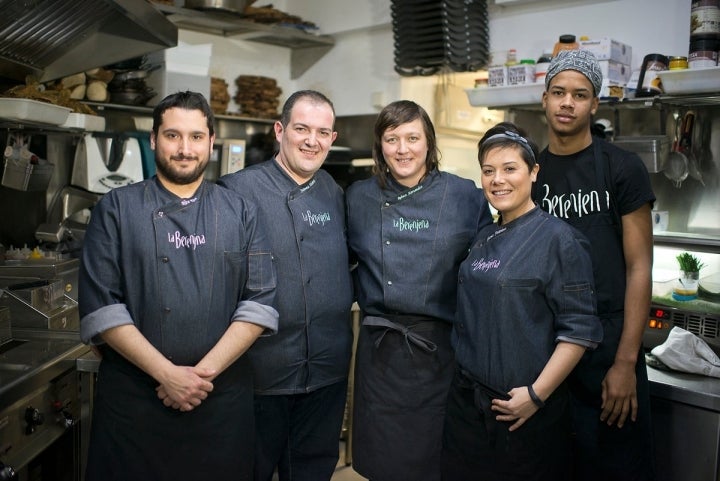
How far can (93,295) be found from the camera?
1681 mm

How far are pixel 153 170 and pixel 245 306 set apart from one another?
7.41 ft

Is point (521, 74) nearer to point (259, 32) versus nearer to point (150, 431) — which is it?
point (259, 32)

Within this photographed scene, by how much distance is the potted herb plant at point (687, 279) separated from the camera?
8.11ft

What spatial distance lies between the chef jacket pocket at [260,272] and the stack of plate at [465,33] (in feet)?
7.32

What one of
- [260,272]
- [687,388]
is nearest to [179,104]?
[260,272]

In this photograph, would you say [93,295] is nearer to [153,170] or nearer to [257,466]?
[257,466]

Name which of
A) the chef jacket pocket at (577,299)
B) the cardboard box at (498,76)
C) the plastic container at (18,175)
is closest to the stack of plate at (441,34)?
the cardboard box at (498,76)

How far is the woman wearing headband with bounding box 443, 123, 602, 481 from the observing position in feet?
5.57

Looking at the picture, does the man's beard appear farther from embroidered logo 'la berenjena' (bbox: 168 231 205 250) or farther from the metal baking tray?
the metal baking tray

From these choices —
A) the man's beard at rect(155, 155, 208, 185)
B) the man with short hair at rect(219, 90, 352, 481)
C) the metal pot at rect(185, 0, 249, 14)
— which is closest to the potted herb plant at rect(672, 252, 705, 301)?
the man with short hair at rect(219, 90, 352, 481)

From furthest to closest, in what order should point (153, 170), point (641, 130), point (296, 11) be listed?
1. point (296, 11)
2. point (153, 170)
3. point (641, 130)

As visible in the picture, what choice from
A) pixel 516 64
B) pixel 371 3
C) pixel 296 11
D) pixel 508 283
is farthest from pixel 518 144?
pixel 296 11

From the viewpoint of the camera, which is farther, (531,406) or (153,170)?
(153,170)

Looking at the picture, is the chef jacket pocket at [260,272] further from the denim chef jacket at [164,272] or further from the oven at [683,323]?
the oven at [683,323]
